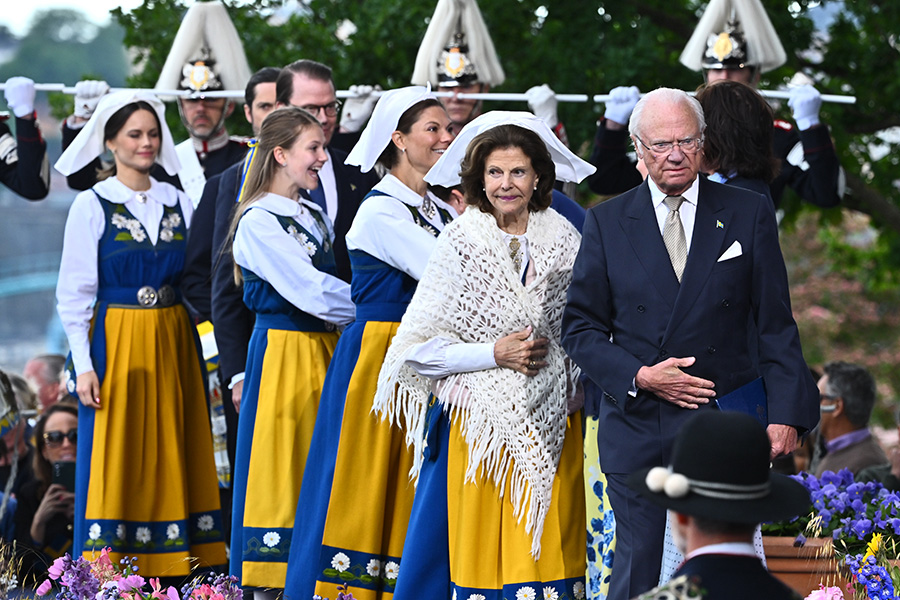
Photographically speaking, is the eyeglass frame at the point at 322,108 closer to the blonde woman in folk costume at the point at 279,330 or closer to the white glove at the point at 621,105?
the blonde woman in folk costume at the point at 279,330

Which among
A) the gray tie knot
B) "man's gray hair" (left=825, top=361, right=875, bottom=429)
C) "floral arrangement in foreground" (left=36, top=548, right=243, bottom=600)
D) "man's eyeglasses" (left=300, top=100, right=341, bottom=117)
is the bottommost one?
"floral arrangement in foreground" (left=36, top=548, right=243, bottom=600)

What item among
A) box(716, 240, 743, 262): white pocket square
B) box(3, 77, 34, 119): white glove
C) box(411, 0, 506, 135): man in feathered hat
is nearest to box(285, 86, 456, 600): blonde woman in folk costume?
box(716, 240, 743, 262): white pocket square

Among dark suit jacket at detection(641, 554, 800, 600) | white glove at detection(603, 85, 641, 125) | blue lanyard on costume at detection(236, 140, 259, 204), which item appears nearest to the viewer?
dark suit jacket at detection(641, 554, 800, 600)

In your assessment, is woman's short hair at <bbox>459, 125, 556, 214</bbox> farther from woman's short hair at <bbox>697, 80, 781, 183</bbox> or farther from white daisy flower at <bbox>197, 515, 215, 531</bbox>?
white daisy flower at <bbox>197, 515, 215, 531</bbox>

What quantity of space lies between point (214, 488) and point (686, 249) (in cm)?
273

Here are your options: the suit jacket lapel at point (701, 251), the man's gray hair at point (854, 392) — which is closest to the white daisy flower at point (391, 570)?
the suit jacket lapel at point (701, 251)

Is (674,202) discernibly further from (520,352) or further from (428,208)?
(428,208)

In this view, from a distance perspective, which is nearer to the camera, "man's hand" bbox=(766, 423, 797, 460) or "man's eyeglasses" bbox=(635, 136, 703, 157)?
"man's hand" bbox=(766, 423, 797, 460)

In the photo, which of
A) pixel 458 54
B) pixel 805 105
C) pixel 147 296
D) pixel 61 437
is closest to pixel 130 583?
pixel 147 296

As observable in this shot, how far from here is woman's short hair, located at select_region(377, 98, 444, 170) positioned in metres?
5.05

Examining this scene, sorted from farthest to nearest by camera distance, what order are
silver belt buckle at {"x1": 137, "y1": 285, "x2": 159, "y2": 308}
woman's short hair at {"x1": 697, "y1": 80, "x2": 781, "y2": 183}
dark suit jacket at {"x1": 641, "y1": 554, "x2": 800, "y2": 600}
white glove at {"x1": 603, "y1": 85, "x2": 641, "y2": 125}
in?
white glove at {"x1": 603, "y1": 85, "x2": 641, "y2": 125} < silver belt buckle at {"x1": 137, "y1": 285, "x2": 159, "y2": 308} < woman's short hair at {"x1": 697, "y1": 80, "x2": 781, "y2": 183} < dark suit jacket at {"x1": 641, "y1": 554, "x2": 800, "y2": 600}

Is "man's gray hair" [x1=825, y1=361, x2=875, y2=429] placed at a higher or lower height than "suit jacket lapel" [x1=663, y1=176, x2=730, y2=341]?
lower

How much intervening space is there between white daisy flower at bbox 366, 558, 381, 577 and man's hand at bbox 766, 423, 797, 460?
5.28ft

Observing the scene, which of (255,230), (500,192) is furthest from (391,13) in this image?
(500,192)
